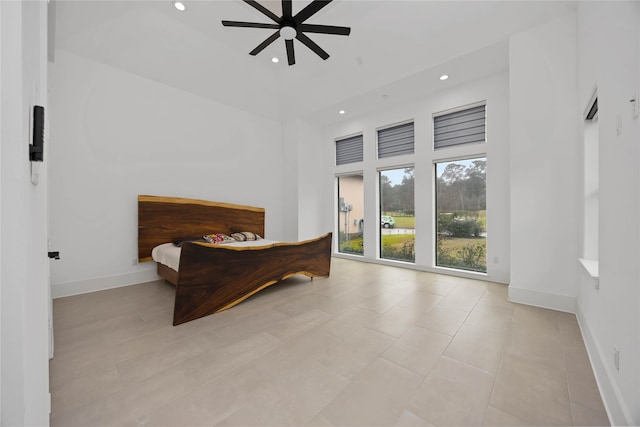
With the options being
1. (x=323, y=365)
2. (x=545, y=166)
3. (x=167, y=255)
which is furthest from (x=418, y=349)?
(x=167, y=255)

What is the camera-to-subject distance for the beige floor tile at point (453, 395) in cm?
139

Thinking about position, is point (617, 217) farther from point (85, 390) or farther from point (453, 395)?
point (85, 390)

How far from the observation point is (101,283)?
3621mm

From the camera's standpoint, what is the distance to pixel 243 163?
17.8 ft

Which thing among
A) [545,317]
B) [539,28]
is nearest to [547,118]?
[539,28]

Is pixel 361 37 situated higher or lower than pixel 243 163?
higher

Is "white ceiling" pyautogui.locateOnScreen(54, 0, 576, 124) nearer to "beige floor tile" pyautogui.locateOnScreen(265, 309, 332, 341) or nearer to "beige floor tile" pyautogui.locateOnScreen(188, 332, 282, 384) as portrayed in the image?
"beige floor tile" pyautogui.locateOnScreen(265, 309, 332, 341)

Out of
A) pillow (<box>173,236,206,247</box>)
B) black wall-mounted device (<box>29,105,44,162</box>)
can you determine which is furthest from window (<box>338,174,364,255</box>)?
black wall-mounted device (<box>29,105,44,162</box>)

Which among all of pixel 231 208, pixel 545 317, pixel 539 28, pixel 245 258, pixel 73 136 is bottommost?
pixel 545 317

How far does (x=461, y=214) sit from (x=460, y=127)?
1.59m

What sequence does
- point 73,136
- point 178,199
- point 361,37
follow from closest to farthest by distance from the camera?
point 73,136 < point 361,37 < point 178,199

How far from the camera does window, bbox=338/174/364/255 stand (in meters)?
5.99

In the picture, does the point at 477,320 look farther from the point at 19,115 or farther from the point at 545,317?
the point at 19,115

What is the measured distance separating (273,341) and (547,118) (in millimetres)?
4028
